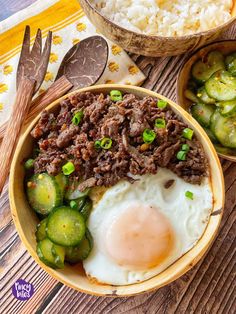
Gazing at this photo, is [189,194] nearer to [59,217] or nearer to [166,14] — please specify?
[59,217]

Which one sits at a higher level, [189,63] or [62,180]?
[62,180]

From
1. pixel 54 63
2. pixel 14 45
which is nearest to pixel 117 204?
pixel 54 63

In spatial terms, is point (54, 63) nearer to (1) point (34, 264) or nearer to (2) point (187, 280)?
(1) point (34, 264)

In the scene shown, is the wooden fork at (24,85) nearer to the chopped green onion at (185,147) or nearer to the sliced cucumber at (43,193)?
the sliced cucumber at (43,193)

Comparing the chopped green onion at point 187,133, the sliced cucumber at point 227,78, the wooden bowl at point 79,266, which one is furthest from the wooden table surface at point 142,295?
the sliced cucumber at point 227,78

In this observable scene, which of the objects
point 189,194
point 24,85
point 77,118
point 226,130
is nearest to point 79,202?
point 77,118

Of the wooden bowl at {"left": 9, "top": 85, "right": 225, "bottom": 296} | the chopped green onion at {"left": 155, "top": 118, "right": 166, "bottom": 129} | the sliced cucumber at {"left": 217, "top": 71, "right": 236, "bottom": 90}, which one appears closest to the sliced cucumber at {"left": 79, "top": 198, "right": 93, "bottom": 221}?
the wooden bowl at {"left": 9, "top": 85, "right": 225, "bottom": 296}
